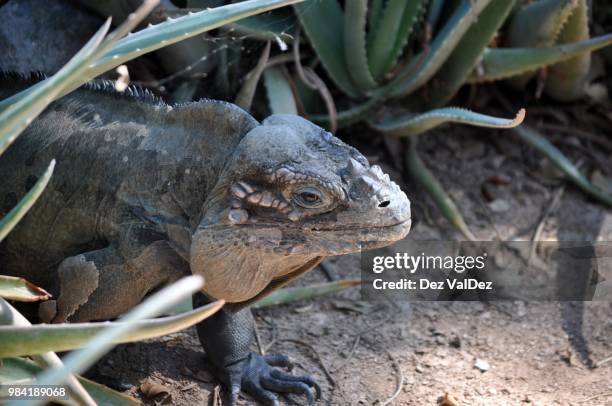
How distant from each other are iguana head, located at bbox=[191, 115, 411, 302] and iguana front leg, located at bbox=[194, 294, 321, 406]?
53cm

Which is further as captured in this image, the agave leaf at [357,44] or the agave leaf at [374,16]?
the agave leaf at [374,16]

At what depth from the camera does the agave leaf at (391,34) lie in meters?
4.66

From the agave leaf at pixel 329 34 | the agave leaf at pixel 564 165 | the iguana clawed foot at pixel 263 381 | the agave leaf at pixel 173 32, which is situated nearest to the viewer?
the agave leaf at pixel 173 32

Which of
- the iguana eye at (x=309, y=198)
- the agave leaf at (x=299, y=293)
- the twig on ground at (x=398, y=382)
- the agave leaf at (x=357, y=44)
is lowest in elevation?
the twig on ground at (x=398, y=382)

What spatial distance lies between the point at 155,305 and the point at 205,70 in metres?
3.31

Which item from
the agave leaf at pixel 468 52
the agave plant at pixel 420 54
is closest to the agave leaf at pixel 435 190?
the agave plant at pixel 420 54

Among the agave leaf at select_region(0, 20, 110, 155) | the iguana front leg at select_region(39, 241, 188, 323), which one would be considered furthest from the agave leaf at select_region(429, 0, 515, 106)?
the agave leaf at select_region(0, 20, 110, 155)

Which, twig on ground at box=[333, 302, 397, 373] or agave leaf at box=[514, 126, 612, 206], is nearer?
twig on ground at box=[333, 302, 397, 373]

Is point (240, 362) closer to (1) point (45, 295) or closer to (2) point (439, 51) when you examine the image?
(1) point (45, 295)

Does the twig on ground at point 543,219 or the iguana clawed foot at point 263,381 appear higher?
the twig on ground at point 543,219

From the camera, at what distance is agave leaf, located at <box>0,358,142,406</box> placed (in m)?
2.54

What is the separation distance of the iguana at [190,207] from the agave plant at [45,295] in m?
0.46

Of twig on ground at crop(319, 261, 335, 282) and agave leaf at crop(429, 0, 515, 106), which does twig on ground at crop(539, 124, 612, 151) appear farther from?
twig on ground at crop(319, 261, 335, 282)

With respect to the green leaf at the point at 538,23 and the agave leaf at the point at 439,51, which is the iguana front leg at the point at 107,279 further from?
the green leaf at the point at 538,23
